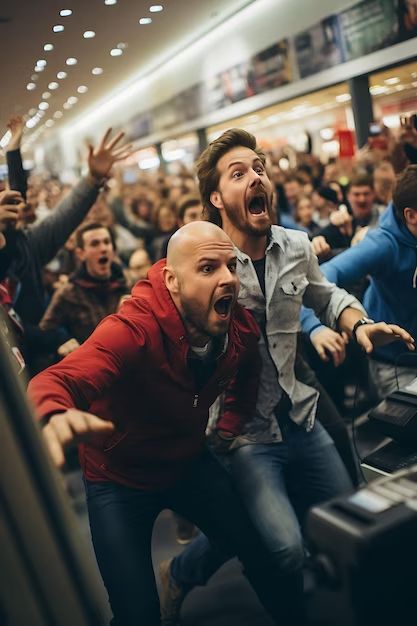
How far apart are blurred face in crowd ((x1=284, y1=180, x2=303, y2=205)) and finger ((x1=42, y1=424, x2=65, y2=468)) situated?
5671 millimetres

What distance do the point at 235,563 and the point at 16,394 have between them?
244 centimetres

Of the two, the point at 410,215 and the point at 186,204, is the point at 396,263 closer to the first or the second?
the point at 410,215

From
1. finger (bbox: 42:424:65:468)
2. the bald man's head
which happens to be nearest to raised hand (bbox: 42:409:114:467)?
finger (bbox: 42:424:65:468)

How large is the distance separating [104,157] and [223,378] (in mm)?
1488

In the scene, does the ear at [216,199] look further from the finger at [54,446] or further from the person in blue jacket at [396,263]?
the finger at [54,446]

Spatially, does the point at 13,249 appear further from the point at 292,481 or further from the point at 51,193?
Answer: the point at 51,193

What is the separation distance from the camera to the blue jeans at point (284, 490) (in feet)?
7.07

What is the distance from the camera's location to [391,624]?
114cm

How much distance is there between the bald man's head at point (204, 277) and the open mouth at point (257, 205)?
309 millimetres

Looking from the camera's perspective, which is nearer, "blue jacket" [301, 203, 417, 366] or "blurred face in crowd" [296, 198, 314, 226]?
"blue jacket" [301, 203, 417, 366]

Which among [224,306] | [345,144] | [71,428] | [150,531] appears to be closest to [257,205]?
[224,306]

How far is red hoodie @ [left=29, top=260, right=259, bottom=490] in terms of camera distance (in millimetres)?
1893

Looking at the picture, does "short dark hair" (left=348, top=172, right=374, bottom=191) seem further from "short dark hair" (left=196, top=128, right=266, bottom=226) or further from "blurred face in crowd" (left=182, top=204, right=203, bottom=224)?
"short dark hair" (left=196, top=128, right=266, bottom=226)

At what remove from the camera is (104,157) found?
321 centimetres
